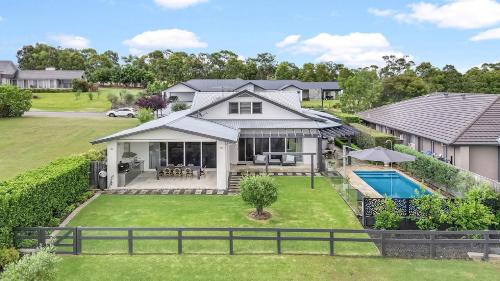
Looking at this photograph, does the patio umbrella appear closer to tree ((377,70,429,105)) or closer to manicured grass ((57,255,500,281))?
manicured grass ((57,255,500,281))

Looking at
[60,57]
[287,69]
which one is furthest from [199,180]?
[60,57]

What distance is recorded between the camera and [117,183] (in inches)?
977

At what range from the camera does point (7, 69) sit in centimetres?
8838

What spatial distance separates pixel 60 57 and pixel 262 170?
103700mm

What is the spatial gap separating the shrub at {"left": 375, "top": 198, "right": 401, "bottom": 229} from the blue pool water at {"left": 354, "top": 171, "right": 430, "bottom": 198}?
25.5 feet

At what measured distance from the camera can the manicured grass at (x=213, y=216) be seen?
600 inches

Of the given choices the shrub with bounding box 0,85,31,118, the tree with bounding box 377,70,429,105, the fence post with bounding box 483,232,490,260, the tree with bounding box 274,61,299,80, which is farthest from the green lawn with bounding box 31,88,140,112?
the fence post with bounding box 483,232,490,260

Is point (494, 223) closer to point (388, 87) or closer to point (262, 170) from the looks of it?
point (262, 170)

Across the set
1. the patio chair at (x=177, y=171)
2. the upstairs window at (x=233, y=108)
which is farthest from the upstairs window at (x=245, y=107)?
the patio chair at (x=177, y=171)

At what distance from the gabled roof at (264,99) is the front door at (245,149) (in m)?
3.81

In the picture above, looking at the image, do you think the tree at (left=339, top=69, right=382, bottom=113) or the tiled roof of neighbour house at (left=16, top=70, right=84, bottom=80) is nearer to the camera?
the tree at (left=339, top=69, right=382, bottom=113)

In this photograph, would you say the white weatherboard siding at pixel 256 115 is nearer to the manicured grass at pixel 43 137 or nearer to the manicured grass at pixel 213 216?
the manicured grass at pixel 213 216

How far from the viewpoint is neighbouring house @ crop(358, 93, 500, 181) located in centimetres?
2530

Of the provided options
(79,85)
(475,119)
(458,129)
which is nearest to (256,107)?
(458,129)
